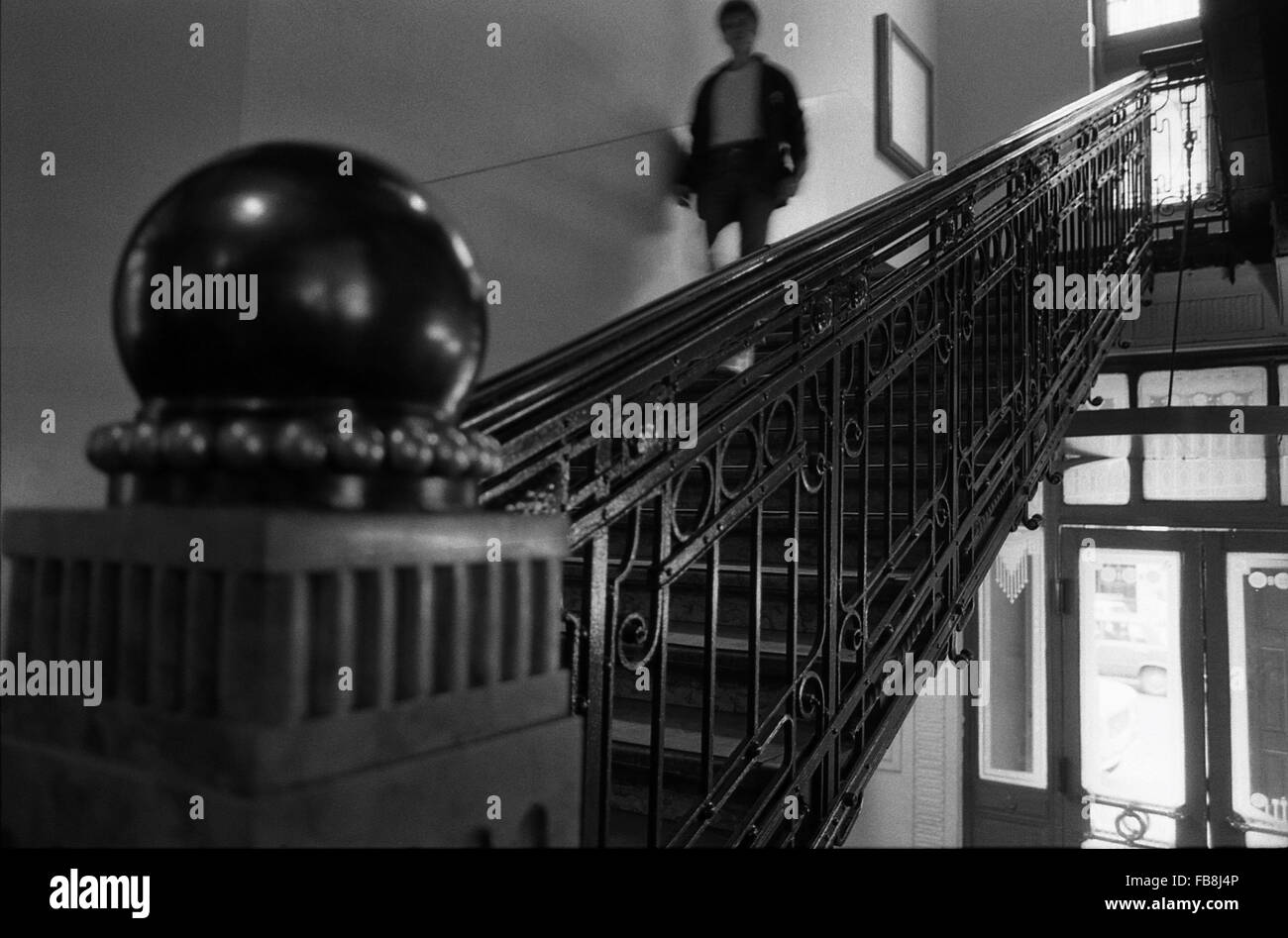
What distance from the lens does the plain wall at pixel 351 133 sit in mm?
2203

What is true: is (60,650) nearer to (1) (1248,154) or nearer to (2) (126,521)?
(2) (126,521)

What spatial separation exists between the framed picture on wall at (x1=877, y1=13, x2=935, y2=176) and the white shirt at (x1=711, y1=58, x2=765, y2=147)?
2.98 m

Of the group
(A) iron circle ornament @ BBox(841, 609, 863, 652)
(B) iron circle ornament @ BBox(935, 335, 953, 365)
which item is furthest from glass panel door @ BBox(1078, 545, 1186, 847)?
(A) iron circle ornament @ BBox(841, 609, 863, 652)

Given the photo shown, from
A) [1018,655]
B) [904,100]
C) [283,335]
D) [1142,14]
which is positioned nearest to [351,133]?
[283,335]

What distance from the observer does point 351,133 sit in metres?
2.88

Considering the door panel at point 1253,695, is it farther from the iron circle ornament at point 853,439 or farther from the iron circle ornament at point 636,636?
the iron circle ornament at point 636,636

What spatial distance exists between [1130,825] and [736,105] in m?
5.14

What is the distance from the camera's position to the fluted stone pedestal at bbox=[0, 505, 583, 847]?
514 millimetres

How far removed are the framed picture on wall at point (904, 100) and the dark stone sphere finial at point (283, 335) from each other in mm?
6778

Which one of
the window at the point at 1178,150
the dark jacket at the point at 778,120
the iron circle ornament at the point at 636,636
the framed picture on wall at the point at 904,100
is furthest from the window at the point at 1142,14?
the iron circle ornament at the point at 636,636

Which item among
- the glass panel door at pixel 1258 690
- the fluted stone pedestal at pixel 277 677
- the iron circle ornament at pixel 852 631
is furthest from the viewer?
the glass panel door at pixel 1258 690

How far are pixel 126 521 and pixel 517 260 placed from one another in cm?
311

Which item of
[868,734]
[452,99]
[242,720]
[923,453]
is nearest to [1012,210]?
[923,453]

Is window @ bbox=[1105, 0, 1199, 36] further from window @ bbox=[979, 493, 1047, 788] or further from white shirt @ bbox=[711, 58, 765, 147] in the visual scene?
white shirt @ bbox=[711, 58, 765, 147]
